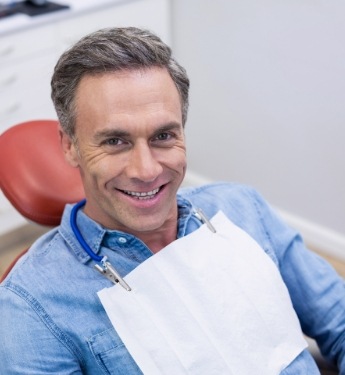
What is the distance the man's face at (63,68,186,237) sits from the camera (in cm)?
111

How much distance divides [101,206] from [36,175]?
26 centimetres

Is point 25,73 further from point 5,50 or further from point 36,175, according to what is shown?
point 36,175

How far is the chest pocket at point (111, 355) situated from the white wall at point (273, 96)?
1443 mm

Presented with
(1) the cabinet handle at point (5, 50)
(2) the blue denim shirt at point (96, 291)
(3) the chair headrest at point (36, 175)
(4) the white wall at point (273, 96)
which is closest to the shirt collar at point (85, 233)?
(2) the blue denim shirt at point (96, 291)

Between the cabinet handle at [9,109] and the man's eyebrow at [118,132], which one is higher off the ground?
the man's eyebrow at [118,132]

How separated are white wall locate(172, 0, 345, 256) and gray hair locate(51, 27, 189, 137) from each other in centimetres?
122

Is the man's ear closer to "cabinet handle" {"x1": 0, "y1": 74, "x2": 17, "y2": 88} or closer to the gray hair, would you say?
the gray hair

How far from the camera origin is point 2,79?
2.36 metres

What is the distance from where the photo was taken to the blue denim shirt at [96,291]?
108cm

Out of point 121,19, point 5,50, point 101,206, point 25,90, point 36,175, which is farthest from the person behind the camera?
point 121,19

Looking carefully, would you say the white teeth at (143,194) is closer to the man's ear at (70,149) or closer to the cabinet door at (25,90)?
the man's ear at (70,149)

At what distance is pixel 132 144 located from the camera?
1.13 meters

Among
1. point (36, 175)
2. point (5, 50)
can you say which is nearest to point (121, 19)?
point (5, 50)

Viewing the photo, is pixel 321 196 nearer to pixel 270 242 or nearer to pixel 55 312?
pixel 270 242
